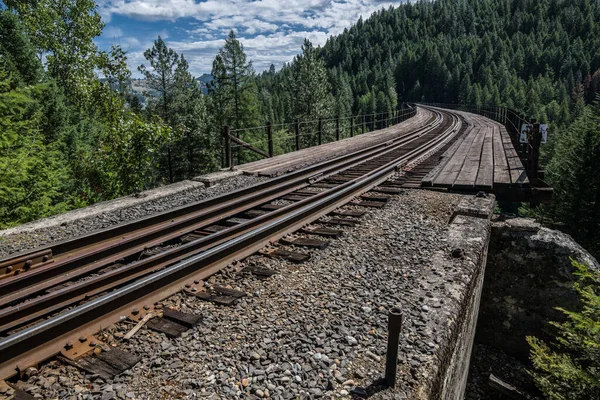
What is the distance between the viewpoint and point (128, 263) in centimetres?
446

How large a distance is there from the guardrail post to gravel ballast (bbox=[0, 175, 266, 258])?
4.23m

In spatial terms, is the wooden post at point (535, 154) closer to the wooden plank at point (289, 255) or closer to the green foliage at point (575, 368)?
the green foliage at point (575, 368)

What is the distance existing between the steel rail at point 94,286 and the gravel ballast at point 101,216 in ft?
5.03

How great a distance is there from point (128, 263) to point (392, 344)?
11.4 feet

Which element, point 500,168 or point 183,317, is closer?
point 183,317

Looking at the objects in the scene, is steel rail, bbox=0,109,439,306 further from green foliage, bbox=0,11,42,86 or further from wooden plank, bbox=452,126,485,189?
green foliage, bbox=0,11,42,86

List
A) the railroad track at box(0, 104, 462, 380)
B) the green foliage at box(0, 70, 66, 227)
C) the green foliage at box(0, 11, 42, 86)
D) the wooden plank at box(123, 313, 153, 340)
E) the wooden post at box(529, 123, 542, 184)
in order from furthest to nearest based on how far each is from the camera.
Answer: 1. the green foliage at box(0, 11, 42, 86)
2. the green foliage at box(0, 70, 66, 227)
3. the wooden post at box(529, 123, 542, 184)
4. the wooden plank at box(123, 313, 153, 340)
5. the railroad track at box(0, 104, 462, 380)

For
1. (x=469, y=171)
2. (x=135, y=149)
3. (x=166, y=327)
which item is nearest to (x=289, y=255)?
(x=166, y=327)

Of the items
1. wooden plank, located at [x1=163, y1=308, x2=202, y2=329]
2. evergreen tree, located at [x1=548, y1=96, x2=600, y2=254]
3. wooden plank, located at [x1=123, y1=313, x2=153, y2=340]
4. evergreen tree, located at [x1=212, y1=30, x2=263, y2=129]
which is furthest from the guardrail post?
evergreen tree, located at [x1=212, y1=30, x2=263, y2=129]

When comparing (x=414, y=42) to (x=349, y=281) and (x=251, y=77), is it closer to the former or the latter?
(x=251, y=77)

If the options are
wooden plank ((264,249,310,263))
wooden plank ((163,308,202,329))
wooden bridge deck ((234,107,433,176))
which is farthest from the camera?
wooden bridge deck ((234,107,433,176))

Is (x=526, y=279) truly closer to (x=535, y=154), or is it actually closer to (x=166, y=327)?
(x=535, y=154)

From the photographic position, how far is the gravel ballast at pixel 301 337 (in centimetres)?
232

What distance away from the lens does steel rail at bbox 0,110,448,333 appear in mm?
2932
